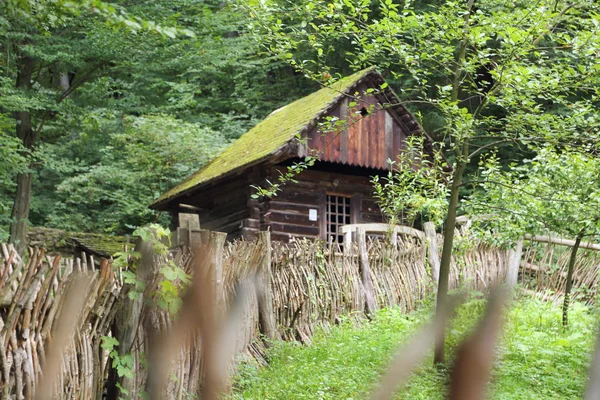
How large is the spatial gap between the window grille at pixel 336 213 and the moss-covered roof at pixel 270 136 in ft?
6.85

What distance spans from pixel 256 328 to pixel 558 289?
7.50m

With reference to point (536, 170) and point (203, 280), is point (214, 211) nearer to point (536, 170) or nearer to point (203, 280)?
point (536, 170)

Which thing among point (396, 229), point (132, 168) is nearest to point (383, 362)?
point (396, 229)

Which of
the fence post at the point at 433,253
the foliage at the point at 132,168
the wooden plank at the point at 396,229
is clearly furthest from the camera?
the foliage at the point at 132,168

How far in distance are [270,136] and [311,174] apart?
4.13ft

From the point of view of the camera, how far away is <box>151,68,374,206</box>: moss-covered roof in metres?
16.2

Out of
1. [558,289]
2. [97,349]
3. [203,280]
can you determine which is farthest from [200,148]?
[203,280]

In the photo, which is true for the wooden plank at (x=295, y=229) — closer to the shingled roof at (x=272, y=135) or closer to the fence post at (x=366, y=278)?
the shingled roof at (x=272, y=135)

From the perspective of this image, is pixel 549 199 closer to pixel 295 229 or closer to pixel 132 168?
pixel 295 229

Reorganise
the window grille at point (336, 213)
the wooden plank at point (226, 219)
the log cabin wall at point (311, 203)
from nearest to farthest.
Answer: the log cabin wall at point (311, 203) → the wooden plank at point (226, 219) → the window grille at point (336, 213)

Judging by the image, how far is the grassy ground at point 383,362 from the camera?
7582 mm

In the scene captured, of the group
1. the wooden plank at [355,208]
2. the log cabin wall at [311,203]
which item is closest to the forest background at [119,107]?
the log cabin wall at [311,203]

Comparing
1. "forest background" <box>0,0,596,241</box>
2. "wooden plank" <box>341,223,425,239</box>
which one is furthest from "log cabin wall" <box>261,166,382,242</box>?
"forest background" <box>0,0,596,241</box>

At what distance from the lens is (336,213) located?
1830 centimetres
